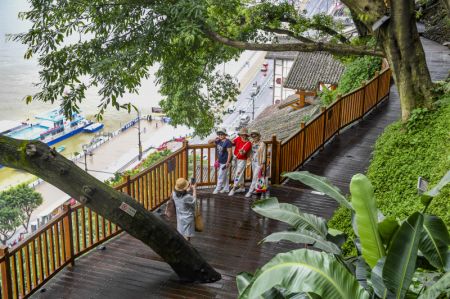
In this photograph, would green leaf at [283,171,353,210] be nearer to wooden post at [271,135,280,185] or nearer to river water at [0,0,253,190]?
wooden post at [271,135,280,185]

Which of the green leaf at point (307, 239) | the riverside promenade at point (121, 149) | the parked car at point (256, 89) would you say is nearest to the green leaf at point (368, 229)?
the green leaf at point (307, 239)

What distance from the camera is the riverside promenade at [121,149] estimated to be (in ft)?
144

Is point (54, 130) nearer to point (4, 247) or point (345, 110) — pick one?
point (345, 110)

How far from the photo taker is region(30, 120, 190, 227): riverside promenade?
43875mm

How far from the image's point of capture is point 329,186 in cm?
579

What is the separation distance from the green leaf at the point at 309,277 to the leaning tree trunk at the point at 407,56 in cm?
855

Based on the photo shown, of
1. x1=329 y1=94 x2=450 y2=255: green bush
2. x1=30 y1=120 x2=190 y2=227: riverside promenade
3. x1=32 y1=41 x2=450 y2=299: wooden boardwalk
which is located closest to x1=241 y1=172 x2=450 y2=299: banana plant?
x1=329 y1=94 x2=450 y2=255: green bush

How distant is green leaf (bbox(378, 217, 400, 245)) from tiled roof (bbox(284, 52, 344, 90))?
21.5 metres

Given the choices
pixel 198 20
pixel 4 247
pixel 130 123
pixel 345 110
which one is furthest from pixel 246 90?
pixel 4 247

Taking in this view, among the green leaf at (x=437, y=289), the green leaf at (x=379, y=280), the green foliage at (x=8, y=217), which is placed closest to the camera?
the green leaf at (x=437, y=289)

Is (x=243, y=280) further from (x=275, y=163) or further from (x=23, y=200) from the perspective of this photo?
(x=23, y=200)

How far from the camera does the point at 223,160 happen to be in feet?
34.2

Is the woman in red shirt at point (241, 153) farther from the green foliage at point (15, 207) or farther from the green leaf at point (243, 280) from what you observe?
the green foliage at point (15, 207)

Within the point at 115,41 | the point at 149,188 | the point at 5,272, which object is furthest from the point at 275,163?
the point at 5,272
